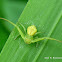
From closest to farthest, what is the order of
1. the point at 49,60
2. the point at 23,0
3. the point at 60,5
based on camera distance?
the point at 60,5, the point at 49,60, the point at 23,0

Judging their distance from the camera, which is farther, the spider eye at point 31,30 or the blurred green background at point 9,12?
the blurred green background at point 9,12

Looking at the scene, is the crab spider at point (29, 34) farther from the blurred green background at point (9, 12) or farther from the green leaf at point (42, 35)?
the blurred green background at point (9, 12)

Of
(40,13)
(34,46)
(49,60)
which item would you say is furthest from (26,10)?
(49,60)

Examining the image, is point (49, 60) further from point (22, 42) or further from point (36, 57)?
point (22, 42)

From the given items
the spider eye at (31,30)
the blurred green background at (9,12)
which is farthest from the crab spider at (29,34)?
the blurred green background at (9,12)

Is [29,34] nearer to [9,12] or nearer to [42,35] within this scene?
[42,35]

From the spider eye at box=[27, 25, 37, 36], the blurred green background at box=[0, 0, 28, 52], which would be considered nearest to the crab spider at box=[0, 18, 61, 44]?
the spider eye at box=[27, 25, 37, 36]
